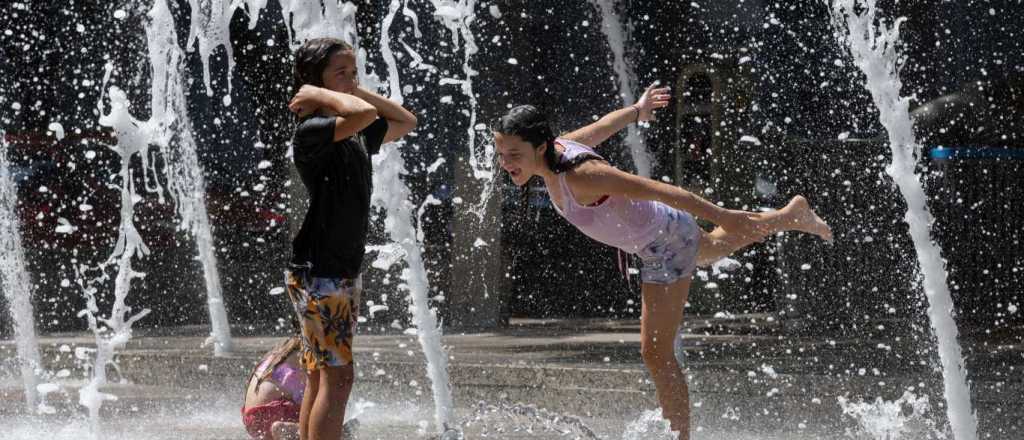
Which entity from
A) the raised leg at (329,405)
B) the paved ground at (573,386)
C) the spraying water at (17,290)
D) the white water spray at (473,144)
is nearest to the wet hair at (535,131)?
the raised leg at (329,405)

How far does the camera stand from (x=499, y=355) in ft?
23.9

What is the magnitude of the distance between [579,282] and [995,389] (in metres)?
6.75

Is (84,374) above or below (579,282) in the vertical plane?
below

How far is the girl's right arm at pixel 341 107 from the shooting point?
11.5ft

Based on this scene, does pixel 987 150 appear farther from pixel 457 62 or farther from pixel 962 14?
Answer: pixel 457 62

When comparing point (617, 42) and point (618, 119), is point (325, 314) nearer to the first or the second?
point (618, 119)

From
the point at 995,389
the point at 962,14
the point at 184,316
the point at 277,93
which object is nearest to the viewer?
the point at 995,389

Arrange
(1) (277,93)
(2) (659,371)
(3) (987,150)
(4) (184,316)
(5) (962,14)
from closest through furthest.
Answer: (2) (659,371)
(3) (987,150)
(5) (962,14)
(4) (184,316)
(1) (277,93)

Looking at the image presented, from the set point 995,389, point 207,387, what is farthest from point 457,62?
point 995,389

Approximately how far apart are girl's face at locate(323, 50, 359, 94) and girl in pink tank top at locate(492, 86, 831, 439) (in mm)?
628

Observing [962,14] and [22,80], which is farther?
[22,80]

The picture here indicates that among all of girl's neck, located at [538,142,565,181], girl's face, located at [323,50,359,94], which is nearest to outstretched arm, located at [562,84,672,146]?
girl's neck, located at [538,142,565,181]

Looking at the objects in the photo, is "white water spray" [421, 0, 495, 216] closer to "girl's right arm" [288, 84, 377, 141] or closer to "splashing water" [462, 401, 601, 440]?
"splashing water" [462, 401, 601, 440]

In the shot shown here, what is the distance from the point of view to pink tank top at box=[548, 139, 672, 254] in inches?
167
